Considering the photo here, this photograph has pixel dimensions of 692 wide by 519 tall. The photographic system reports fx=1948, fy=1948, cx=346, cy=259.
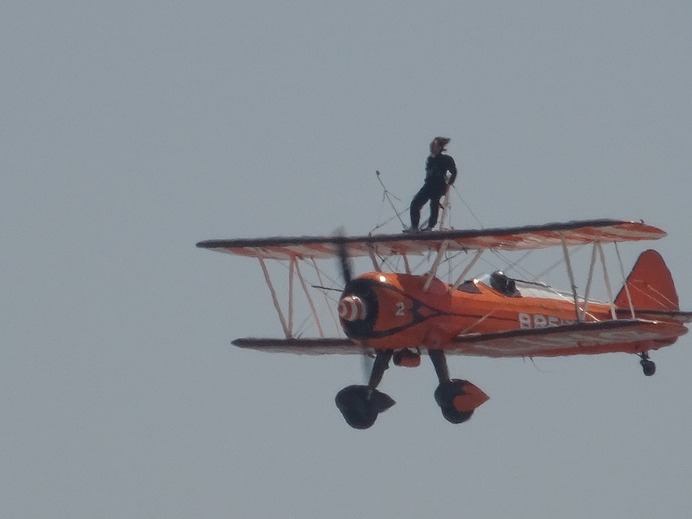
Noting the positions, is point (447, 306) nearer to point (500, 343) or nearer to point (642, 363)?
point (500, 343)

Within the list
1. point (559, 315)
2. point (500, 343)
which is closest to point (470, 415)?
point (500, 343)

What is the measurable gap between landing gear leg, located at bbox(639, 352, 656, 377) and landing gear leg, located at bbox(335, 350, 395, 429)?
4.82 meters

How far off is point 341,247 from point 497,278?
255cm

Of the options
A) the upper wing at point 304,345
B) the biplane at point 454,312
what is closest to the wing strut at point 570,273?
the biplane at point 454,312

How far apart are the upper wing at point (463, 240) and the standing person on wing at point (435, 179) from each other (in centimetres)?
48

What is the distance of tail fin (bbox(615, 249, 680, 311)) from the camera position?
102 feet

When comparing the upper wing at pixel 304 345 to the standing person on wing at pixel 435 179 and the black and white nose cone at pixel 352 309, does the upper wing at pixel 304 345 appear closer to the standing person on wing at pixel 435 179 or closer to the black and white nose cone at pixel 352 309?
the black and white nose cone at pixel 352 309

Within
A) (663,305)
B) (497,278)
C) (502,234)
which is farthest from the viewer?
(663,305)

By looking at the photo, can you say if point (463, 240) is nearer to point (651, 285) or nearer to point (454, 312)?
point (454, 312)

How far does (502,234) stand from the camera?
84.8 feet

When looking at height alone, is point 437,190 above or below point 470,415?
above

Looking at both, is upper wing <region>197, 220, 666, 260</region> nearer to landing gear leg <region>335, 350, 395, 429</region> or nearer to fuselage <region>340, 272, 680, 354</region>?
fuselage <region>340, 272, 680, 354</region>

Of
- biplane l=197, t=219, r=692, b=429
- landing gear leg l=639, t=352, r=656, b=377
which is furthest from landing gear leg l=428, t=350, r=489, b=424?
landing gear leg l=639, t=352, r=656, b=377

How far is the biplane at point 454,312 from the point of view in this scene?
26.0m
